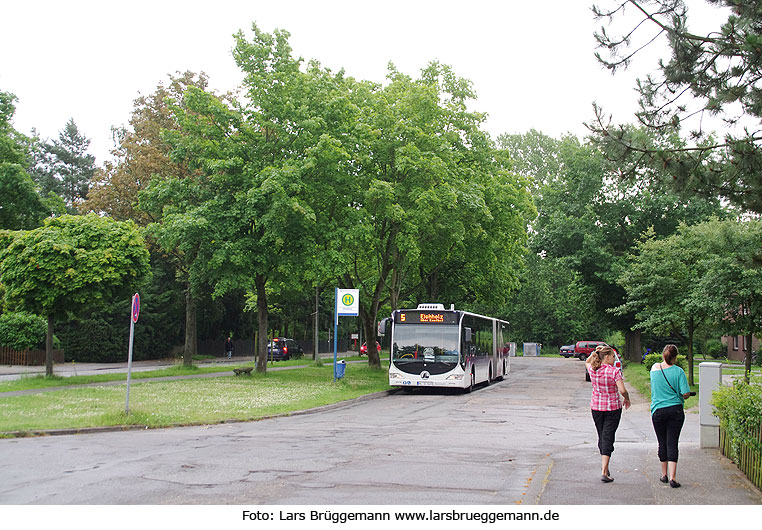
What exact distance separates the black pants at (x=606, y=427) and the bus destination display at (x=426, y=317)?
16.1 meters

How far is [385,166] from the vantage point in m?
32.9

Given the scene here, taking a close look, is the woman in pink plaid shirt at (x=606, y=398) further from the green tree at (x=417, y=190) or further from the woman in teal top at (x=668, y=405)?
the green tree at (x=417, y=190)

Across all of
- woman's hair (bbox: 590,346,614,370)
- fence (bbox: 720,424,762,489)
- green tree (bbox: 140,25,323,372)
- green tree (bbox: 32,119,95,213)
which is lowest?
fence (bbox: 720,424,762,489)

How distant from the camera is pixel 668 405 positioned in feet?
28.1

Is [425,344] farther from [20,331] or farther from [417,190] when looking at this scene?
[20,331]

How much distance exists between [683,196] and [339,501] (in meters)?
5.94

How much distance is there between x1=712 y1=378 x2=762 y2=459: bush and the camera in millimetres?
8828

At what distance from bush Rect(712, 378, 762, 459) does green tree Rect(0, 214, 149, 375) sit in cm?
2022

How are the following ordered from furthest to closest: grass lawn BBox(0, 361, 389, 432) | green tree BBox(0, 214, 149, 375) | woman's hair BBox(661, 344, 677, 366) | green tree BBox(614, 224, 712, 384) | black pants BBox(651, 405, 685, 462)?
green tree BBox(614, 224, 712, 384) → green tree BBox(0, 214, 149, 375) → grass lawn BBox(0, 361, 389, 432) → woman's hair BBox(661, 344, 677, 366) → black pants BBox(651, 405, 685, 462)

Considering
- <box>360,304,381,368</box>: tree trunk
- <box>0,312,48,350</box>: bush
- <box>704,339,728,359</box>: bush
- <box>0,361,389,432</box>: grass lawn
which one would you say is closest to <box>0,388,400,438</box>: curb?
<box>0,361,389,432</box>: grass lawn

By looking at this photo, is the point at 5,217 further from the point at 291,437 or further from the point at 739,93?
the point at 739,93

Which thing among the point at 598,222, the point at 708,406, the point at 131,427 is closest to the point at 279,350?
the point at 598,222

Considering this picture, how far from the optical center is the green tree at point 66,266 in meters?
23.5

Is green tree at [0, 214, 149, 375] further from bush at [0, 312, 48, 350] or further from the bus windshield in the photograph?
bush at [0, 312, 48, 350]
